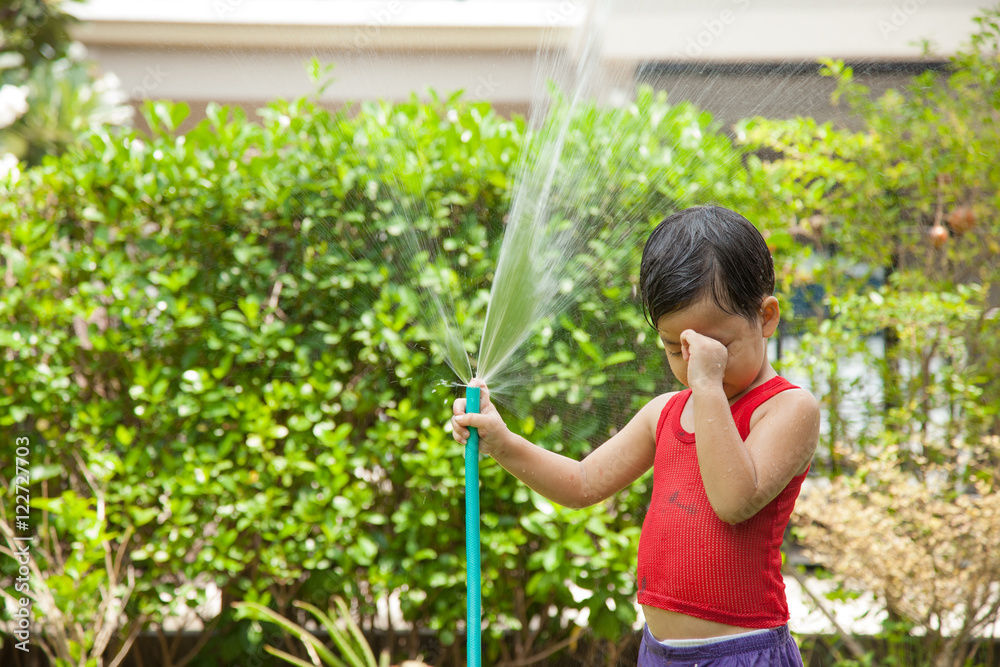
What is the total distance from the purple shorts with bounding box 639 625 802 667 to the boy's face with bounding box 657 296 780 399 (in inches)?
16.4

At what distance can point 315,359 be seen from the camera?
2709mm

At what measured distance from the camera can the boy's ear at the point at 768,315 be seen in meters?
1.19

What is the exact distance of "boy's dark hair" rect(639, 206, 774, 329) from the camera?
1143mm

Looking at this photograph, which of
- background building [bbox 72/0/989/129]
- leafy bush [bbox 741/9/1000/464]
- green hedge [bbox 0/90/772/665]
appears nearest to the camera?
green hedge [bbox 0/90/772/665]

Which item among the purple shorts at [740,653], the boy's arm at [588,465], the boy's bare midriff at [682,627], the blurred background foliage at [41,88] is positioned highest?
the blurred background foliage at [41,88]

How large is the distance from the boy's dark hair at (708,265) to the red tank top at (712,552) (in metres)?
0.19

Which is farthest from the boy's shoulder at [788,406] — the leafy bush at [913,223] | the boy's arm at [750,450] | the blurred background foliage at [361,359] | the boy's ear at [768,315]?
the leafy bush at [913,223]

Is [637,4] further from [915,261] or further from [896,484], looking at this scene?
[896,484]

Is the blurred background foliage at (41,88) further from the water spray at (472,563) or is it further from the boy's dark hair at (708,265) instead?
the boy's dark hair at (708,265)

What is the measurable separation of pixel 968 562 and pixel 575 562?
1.39m

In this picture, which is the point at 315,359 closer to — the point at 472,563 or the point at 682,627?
the point at 472,563

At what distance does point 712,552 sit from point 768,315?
40 cm

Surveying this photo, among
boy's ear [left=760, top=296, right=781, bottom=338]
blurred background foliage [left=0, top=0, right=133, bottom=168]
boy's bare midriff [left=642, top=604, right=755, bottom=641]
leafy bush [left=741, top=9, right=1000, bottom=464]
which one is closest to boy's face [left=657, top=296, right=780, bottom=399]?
boy's ear [left=760, top=296, right=781, bottom=338]

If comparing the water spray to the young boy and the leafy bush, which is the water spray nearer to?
the young boy
